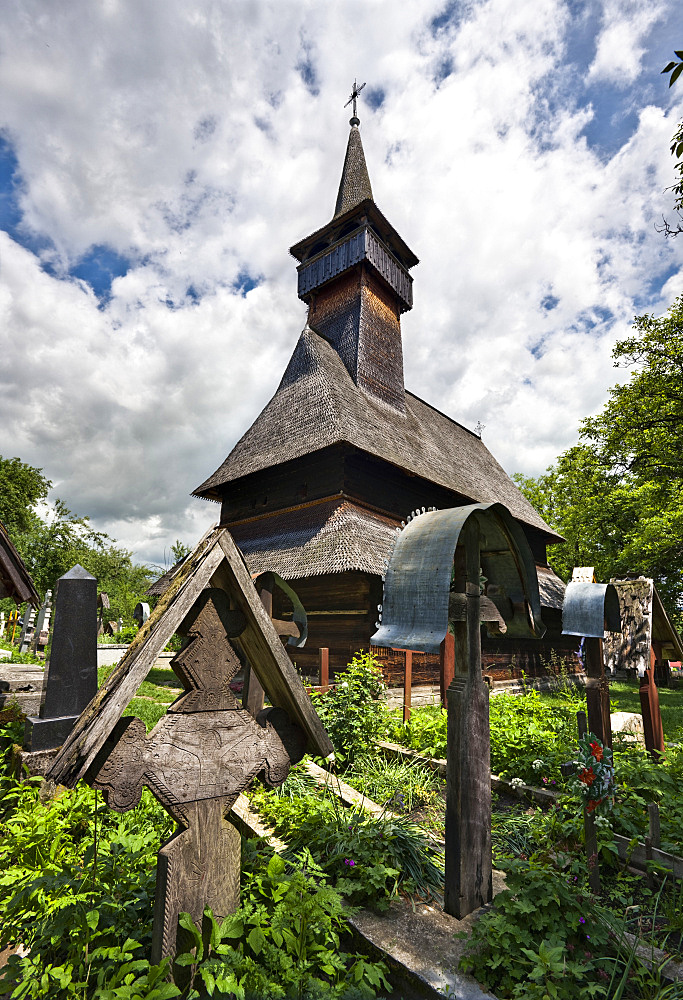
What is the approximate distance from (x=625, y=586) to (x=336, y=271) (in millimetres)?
14885

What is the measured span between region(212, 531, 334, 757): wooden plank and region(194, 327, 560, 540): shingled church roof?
351 inches

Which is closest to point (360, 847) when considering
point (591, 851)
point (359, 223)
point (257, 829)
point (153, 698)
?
point (257, 829)

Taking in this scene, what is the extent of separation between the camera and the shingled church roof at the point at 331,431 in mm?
12188

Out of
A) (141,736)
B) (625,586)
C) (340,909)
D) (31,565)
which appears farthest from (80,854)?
(31,565)

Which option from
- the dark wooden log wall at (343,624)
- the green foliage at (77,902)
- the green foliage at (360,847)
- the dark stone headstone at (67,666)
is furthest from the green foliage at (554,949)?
the dark wooden log wall at (343,624)

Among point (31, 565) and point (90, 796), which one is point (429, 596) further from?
point (31, 565)

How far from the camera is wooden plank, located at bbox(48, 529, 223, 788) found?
5.13 ft

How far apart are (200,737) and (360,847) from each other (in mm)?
1873

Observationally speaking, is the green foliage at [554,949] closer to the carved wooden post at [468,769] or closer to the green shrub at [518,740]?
the carved wooden post at [468,769]

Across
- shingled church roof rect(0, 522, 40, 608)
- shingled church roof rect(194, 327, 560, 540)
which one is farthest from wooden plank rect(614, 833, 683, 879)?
shingled church roof rect(194, 327, 560, 540)

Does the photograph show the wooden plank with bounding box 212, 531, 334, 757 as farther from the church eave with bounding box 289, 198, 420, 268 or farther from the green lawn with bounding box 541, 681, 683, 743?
the church eave with bounding box 289, 198, 420, 268

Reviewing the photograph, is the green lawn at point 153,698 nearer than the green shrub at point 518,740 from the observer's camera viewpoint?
No

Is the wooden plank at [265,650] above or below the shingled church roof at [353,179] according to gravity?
below

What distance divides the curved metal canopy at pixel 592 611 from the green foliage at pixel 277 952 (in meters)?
3.52
